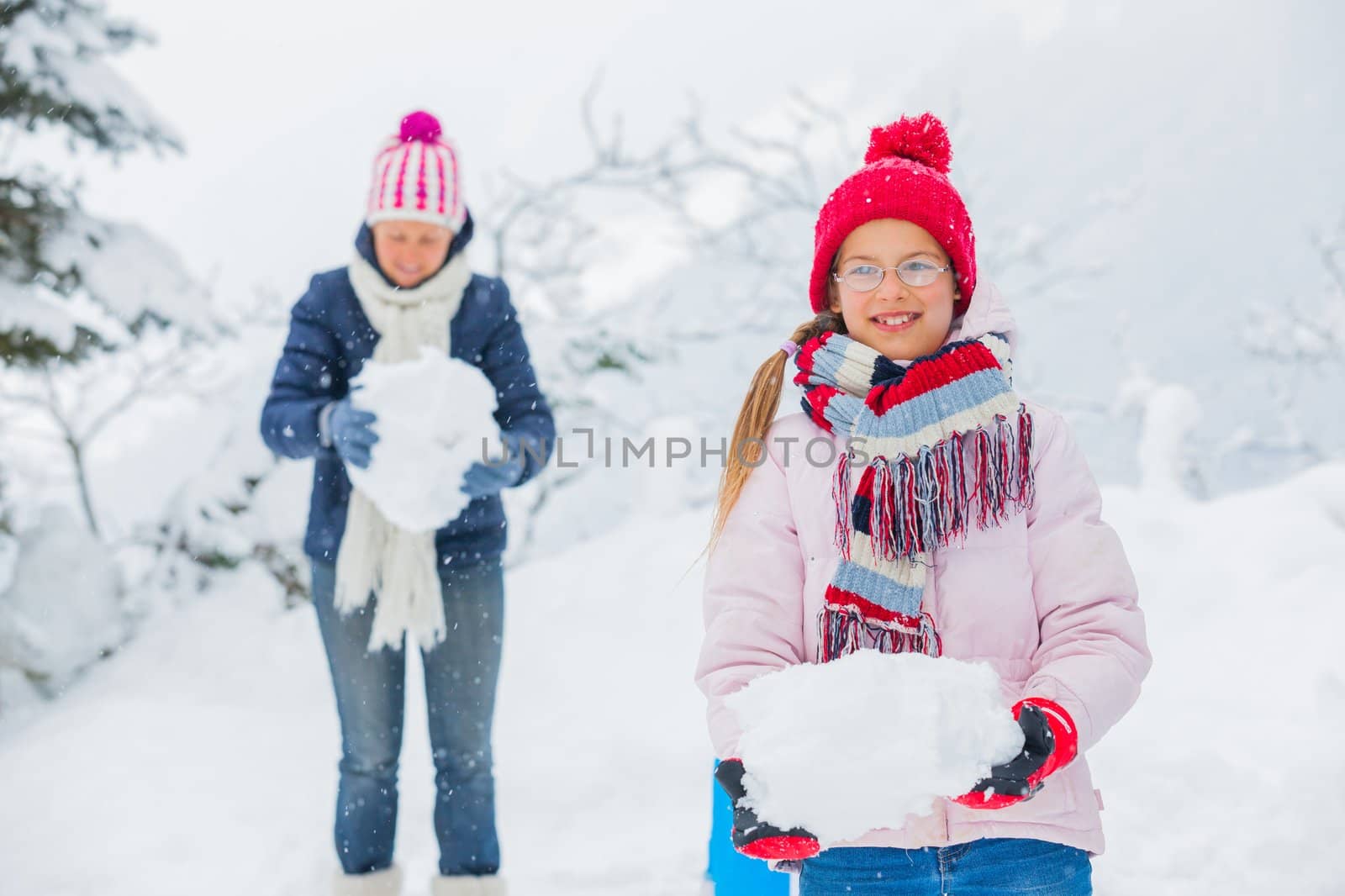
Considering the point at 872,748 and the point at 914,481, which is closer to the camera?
the point at 872,748

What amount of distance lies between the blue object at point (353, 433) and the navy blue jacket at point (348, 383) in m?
0.05

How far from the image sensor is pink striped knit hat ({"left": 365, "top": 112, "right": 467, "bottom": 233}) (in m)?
2.42

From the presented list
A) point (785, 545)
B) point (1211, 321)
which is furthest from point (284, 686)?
point (1211, 321)

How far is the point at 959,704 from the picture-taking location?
117 cm

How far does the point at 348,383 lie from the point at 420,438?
0.31 metres

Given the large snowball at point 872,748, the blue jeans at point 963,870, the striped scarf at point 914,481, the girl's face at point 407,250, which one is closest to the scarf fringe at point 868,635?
the striped scarf at point 914,481

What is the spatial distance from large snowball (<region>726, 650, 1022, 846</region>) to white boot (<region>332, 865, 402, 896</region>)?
157cm

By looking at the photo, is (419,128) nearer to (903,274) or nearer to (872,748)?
(903,274)

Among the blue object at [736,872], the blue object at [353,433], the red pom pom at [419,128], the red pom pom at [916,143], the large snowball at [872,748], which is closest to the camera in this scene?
the large snowball at [872,748]

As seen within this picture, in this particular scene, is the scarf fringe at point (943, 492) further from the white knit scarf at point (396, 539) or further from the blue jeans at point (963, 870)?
the white knit scarf at point (396, 539)

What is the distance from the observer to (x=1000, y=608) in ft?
4.54

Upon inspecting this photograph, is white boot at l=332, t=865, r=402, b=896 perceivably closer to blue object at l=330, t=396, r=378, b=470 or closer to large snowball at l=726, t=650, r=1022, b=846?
blue object at l=330, t=396, r=378, b=470

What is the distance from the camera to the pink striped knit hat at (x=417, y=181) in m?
2.42

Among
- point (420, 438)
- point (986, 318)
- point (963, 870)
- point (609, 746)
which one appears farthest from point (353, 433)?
point (609, 746)
